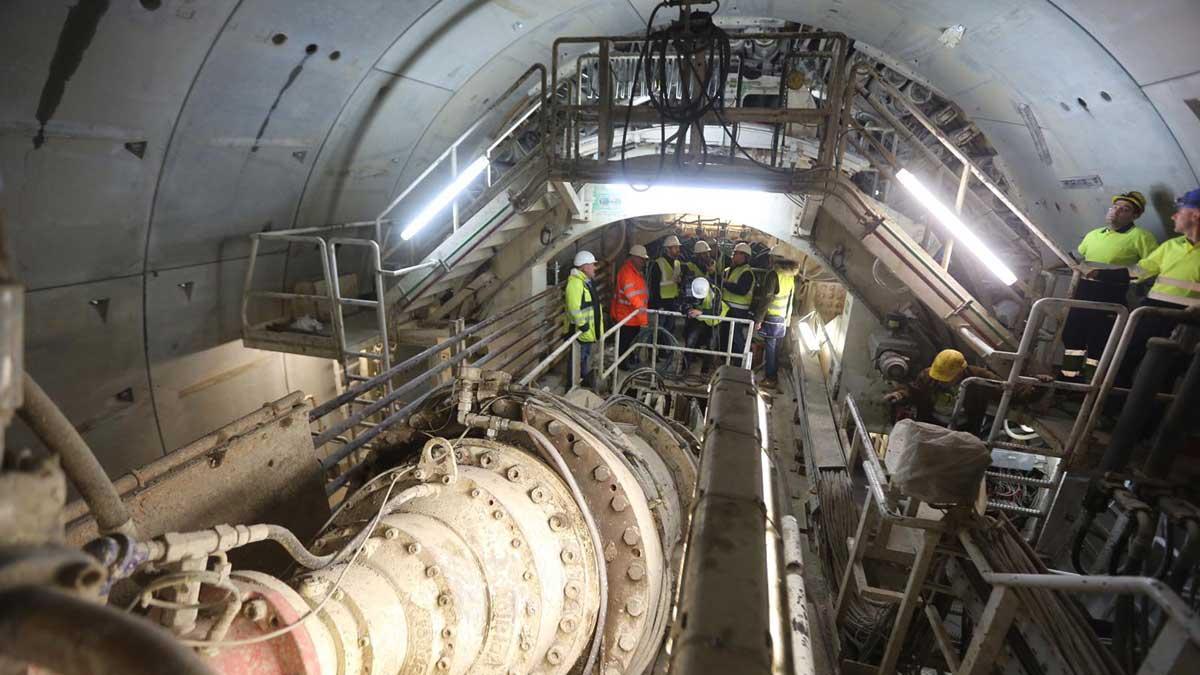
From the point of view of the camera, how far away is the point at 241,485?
180cm

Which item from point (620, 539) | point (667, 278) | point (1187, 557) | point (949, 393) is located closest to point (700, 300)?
point (667, 278)

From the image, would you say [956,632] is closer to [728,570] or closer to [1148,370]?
[1148,370]

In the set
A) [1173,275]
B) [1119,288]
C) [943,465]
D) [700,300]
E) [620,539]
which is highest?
[1173,275]

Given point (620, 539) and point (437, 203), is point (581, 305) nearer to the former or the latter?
point (437, 203)

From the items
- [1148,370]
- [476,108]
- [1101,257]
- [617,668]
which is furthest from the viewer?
[476,108]

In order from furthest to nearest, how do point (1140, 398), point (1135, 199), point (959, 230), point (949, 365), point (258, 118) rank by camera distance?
point (949, 365) < point (959, 230) < point (1135, 199) < point (258, 118) < point (1140, 398)

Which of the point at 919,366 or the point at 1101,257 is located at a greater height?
the point at 1101,257

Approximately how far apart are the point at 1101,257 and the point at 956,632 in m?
3.69

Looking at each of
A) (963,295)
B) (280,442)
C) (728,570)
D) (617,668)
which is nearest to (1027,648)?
(617,668)

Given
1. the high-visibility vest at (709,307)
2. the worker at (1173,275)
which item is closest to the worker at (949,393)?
the worker at (1173,275)

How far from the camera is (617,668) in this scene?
2.15 metres

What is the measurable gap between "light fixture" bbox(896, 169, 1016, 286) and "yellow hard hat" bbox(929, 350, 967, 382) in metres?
0.83

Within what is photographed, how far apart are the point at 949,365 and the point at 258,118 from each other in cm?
673

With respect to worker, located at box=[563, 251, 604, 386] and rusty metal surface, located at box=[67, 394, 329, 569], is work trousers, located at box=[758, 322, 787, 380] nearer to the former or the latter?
worker, located at box=[563, 251, 604, 386]
